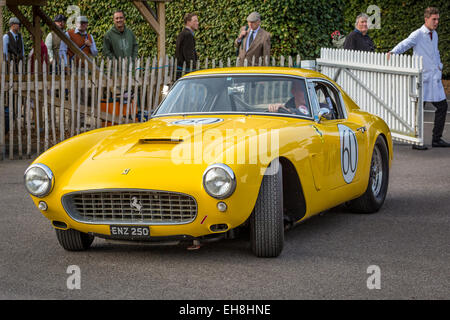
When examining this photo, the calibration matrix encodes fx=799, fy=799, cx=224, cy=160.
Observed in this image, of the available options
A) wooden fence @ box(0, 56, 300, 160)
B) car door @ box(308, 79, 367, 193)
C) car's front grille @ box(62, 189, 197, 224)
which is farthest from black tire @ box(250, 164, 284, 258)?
wooden fence @ box(0, 56, 300, 160)

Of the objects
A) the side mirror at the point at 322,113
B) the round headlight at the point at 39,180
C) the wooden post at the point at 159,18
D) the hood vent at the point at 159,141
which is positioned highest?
the wooden post at the point at 159,18

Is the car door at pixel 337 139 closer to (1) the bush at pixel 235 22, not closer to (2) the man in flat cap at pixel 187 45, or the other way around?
(2) the man in flat cap at pixel 187 45

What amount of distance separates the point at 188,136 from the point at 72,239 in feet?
3.91

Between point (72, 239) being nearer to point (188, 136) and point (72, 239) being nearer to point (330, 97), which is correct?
point (188, 136)

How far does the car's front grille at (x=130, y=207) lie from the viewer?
5.54m

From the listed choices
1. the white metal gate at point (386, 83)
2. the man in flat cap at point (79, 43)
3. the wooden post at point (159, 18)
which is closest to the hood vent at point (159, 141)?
the white metal gate at point (386, 83)

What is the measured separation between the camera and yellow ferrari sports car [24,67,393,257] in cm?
553

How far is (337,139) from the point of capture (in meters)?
6.95

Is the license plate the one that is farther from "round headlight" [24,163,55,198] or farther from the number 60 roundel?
the number 60 roundel

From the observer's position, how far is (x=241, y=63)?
14.0 metres

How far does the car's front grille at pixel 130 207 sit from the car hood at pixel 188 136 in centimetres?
34
